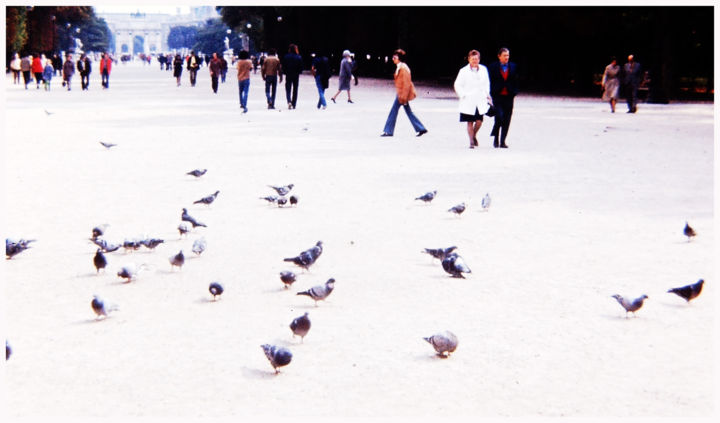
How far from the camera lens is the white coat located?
16203 mm

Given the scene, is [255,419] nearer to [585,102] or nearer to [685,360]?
[685,360]

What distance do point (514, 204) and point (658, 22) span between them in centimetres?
2098

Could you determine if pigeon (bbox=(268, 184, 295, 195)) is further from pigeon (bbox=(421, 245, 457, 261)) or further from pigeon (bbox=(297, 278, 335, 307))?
pigeon (bbox=(297, 278, 335, 307))

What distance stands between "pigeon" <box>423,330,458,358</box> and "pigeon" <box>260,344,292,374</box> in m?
0.75

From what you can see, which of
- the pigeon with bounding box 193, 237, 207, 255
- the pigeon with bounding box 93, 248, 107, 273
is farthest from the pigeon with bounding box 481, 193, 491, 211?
the pigeon with bounding box 93, 248, 107, 273

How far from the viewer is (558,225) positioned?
9078 millimetres

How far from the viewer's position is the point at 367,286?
22.2 ft

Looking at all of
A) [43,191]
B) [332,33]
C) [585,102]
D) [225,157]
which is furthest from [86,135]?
[332,33]

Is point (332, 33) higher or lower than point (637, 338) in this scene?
higher

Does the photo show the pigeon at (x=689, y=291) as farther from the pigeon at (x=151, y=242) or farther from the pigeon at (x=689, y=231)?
the pigeon at (x=151, y=242)

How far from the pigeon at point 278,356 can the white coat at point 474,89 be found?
467 inches

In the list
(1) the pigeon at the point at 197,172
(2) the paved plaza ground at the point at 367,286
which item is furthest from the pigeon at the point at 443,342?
(1) the pigeon at the point at 197,172

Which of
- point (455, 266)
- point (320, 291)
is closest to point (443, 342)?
point (320, 291)

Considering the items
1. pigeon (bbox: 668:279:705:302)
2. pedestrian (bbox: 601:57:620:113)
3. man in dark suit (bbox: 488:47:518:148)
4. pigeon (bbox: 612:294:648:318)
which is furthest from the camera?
pedestrian (bbox: 601:57:620:113)
